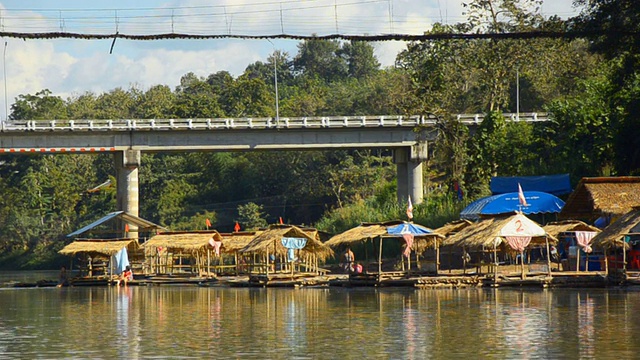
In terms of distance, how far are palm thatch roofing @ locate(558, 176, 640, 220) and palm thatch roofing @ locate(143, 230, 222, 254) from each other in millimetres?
16667

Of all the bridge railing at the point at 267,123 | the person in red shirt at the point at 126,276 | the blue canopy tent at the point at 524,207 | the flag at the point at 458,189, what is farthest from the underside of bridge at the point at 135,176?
the blue canopy tent at the point at 524,207

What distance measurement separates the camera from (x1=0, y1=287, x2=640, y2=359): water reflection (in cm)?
1998

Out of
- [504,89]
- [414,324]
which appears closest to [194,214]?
[504,89]

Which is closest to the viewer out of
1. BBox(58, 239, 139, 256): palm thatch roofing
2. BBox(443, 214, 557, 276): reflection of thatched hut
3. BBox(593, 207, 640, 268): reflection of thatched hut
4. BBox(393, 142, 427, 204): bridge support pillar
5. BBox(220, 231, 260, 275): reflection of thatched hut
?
BBox(593, 207, 640, 268): reflection of thatched hut

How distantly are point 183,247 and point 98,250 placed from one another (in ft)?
12.4

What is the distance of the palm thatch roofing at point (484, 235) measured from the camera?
34.9m

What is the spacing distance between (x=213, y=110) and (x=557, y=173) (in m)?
44.9

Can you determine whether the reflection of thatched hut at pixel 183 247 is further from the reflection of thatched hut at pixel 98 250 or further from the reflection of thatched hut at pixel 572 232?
the reflection of thatched hut at pixel 572 232

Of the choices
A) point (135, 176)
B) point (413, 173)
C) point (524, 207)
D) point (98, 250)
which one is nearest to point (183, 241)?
point (98, 250)

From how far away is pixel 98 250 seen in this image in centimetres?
4722

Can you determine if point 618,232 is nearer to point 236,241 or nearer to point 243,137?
point 236,241

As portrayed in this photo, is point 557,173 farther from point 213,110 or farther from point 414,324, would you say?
point 213,110

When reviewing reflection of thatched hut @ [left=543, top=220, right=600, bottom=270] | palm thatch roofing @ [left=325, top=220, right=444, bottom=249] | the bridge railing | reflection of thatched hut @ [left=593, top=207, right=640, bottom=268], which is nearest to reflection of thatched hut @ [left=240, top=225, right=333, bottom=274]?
palm thatch roofing @ [left=325, top=220, right=444, bottom=249]

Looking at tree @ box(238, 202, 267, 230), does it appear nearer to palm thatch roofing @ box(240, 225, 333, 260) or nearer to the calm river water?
palm thatch roofing @ box(240, 225, 333, 260)
